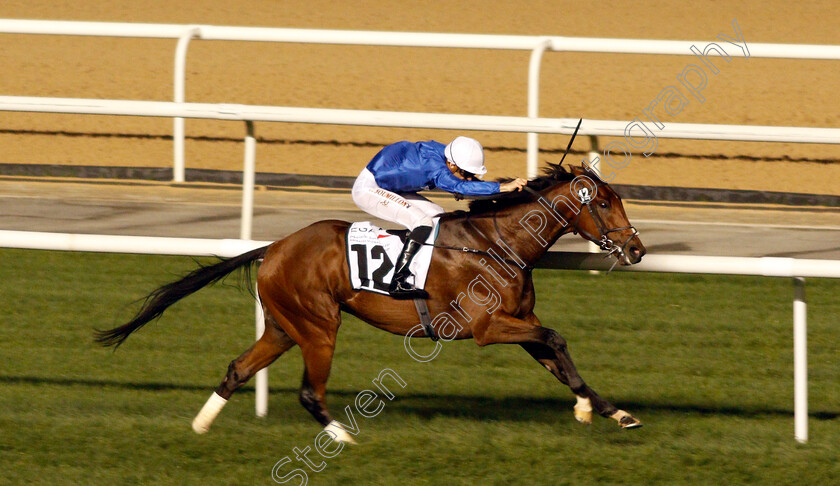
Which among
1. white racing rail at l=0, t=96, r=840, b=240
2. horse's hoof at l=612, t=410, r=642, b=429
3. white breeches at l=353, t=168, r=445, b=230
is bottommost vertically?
horse's hoof at l=612, t=410, r=642, b=429

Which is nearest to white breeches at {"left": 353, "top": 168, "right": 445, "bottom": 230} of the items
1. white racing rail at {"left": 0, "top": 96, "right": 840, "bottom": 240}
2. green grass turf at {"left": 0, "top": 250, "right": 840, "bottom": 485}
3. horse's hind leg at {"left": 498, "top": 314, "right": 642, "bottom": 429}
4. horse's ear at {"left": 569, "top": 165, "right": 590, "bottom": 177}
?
white racing rail at {"left": 0, "top": 96, "right": 840, "bottom": 240}

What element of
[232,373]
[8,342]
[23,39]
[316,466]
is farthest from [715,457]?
[23,39]

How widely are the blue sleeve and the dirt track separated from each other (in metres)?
7.72

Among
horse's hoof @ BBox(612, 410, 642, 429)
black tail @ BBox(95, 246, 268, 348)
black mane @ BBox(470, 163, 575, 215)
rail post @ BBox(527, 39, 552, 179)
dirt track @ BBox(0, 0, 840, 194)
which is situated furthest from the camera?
dirt track @ BBox(0, 0, 840, 194)

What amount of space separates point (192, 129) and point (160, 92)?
5.29ft

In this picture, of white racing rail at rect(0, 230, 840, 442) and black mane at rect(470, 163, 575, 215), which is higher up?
black mane at rect(470, 163, 575, 215)

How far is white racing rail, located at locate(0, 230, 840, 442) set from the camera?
13.4ft

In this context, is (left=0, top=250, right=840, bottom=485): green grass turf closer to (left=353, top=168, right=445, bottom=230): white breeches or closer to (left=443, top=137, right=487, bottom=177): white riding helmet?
(left=353, top=168, right=445, bottom=230): white breeches

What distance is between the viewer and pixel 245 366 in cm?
433

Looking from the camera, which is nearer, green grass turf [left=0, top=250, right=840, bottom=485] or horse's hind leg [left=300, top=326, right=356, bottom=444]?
green grass turf [left=0, top=250, right=840, bottom=485]

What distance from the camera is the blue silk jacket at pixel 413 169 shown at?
421 cm

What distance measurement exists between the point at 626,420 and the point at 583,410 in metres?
0.16

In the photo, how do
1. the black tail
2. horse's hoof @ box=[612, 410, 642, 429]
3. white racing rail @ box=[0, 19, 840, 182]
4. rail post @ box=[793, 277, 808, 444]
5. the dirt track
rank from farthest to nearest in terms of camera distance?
the dirt track, white racing rail @ box=[0, 19, 840, 182], the black tail, rail post @ box=[793, 277, 808, 444], horse's hoof @ box=[612, 410, 642, 429]

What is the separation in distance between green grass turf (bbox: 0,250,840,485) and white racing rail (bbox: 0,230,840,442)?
10.8 inches
